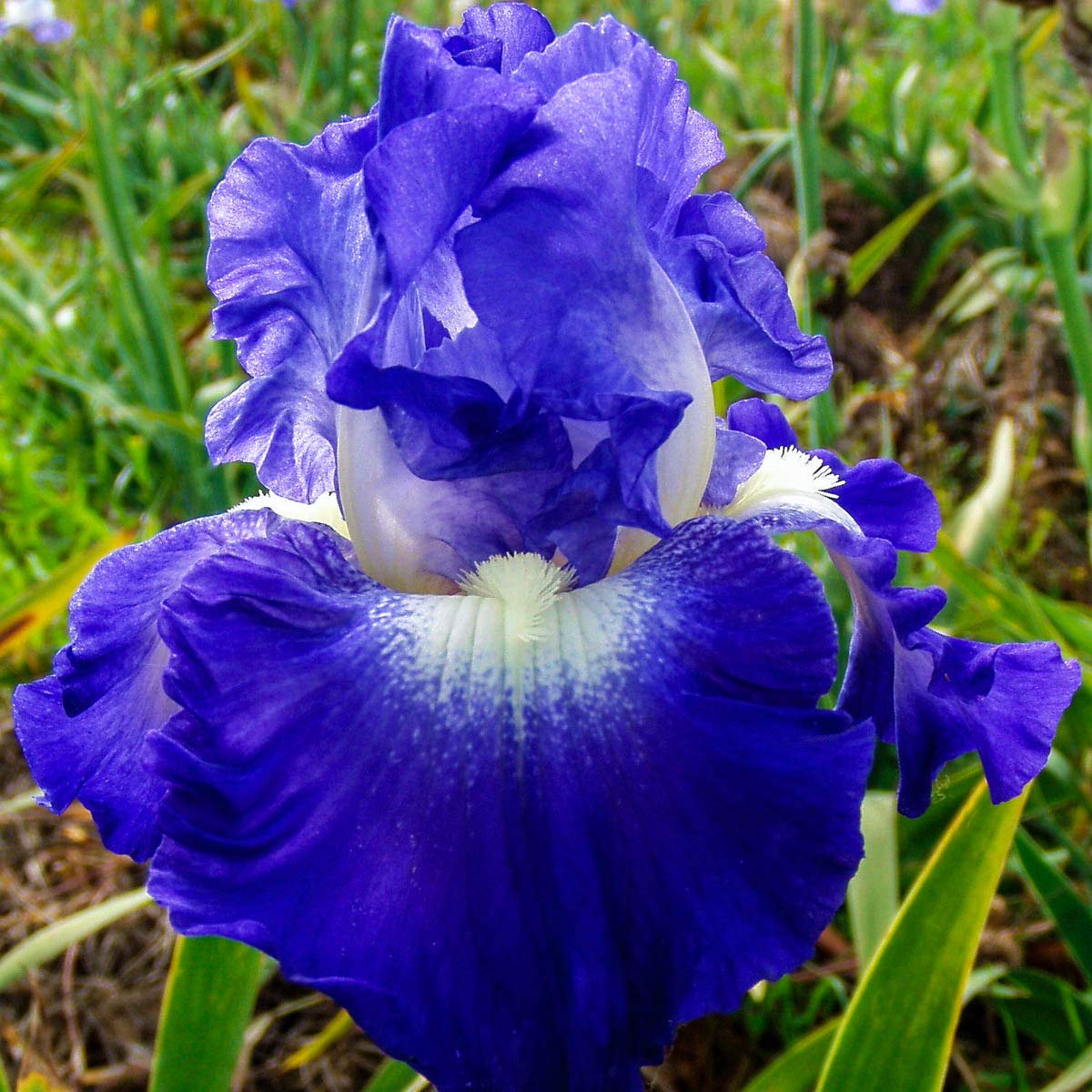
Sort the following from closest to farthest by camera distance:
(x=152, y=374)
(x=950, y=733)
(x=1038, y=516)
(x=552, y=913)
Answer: (x=552, y=913), (x=950, y=733), (x=152, y=374), (x=1038, y=516)

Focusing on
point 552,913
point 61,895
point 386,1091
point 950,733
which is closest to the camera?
point 552,913

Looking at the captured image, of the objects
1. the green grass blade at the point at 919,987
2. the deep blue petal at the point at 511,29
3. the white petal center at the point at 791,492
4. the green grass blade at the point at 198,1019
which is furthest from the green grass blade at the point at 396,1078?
the deep blue petal at the point at 511,29

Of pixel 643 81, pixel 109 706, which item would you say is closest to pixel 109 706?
pixel 109 706

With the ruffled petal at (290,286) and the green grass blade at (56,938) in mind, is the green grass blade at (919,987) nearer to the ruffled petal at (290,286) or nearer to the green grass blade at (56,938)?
the ruffled petal at (290,286)

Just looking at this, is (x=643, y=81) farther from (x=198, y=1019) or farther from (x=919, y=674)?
(x=198, y=1019)

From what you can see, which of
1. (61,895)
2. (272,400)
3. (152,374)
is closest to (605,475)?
(272,400)

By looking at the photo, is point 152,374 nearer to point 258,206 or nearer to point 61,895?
point 61,895
